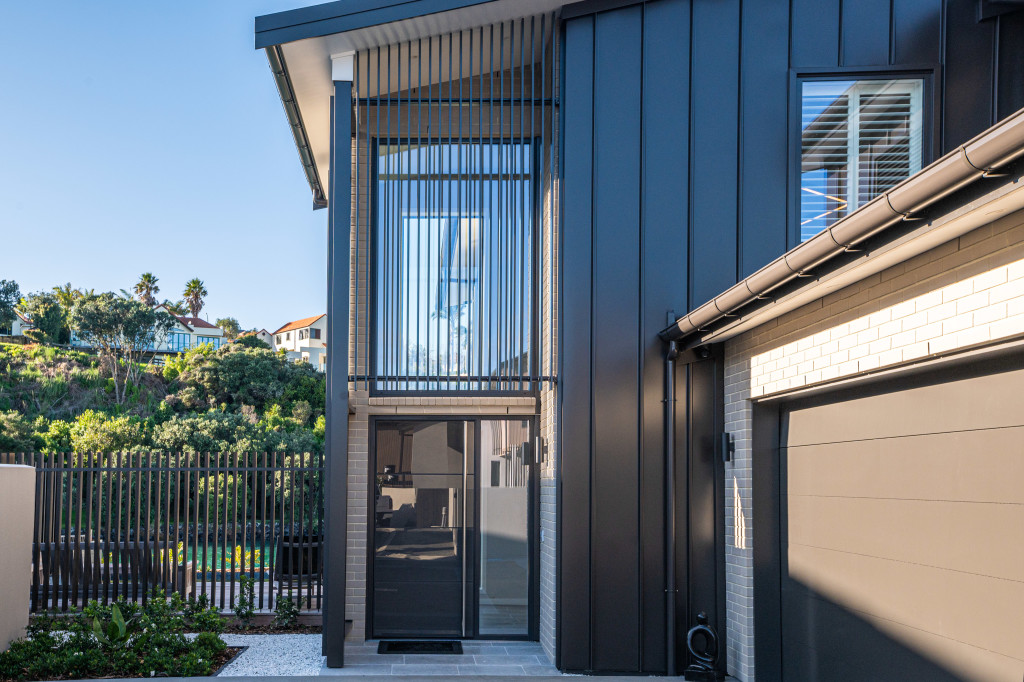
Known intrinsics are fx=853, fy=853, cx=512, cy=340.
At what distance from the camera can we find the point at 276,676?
6848 mm

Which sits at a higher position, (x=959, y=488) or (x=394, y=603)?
(x=959, y=488)

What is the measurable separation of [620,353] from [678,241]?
111 cm

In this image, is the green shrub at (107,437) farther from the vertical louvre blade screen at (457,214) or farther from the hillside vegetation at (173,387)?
the vertical louvre blade screen at (457,214)

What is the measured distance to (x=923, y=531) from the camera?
443 cm

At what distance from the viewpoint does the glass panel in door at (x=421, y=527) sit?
848cm

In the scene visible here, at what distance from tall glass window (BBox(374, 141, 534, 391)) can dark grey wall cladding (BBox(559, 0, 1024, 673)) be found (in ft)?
3.11

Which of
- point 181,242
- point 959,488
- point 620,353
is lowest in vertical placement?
point 959,488

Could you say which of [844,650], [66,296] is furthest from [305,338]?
[844,650]

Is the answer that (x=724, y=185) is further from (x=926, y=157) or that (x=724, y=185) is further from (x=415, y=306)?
(x=415, y=306)

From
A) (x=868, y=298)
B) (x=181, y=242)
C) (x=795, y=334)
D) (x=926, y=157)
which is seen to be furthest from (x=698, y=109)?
(x=181, y=242)

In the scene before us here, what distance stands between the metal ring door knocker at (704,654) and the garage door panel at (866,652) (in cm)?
71

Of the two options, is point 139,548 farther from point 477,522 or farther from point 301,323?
point 301,323

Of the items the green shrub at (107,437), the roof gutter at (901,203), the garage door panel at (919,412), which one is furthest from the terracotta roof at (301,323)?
the roof gutter at (901,203)

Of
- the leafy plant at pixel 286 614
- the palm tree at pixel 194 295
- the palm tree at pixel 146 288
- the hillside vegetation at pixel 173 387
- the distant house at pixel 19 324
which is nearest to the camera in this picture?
the leafy plant at pixel 286 614
